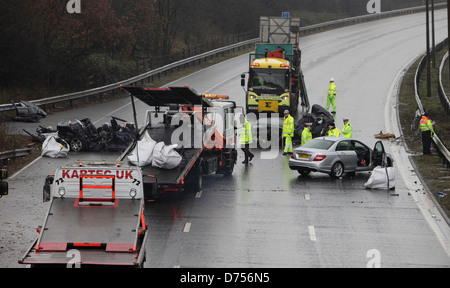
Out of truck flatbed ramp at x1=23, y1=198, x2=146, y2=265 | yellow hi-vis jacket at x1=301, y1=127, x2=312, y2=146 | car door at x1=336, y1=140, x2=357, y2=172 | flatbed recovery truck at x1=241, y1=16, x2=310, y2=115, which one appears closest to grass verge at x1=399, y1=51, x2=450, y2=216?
car door at x1=336, y1=140, x2=357, y2=172

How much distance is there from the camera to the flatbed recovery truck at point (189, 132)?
21281 millimetres

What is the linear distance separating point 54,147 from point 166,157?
26.0 ft

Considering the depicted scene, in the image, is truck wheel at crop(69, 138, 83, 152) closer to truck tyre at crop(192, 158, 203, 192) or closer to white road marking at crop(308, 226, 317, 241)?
truck tyre at crop(192, 158, 203, 192)

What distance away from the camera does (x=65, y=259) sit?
12492 millimetres

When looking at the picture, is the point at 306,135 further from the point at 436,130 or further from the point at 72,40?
the point at 72,40

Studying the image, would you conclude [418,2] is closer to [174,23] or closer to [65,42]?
[174,23]

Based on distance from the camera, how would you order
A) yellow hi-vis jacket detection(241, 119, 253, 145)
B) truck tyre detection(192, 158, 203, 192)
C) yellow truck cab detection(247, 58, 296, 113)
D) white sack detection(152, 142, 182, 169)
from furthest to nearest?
yellow truck cab detection(247, 58, 296, 113) → yellow hi-vis jacket detection(241, 119, 253, 145) → truck tyre detection(192, 158, 203, 192) → white sack detection(152, 142, 182, 169)

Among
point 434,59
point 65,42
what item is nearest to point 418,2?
point 434,59

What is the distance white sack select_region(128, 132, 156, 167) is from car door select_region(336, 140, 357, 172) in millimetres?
6571

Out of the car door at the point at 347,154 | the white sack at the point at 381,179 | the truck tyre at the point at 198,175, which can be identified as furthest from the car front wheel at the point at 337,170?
the truck tyre at the point at 198,175

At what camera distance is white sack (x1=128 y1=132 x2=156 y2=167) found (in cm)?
2066

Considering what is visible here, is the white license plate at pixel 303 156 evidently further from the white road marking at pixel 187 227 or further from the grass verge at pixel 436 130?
the white road marking at pixel 187 227

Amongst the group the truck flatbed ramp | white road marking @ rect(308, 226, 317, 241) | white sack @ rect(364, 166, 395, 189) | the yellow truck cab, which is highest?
the yellow truck cab

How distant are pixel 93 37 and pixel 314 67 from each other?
55.0ft
